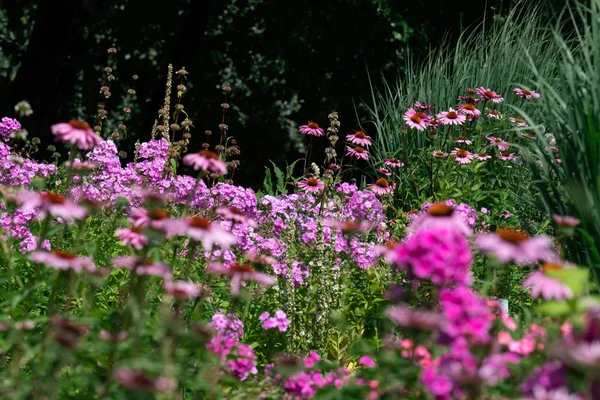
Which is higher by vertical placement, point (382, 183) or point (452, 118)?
point (452, 118)

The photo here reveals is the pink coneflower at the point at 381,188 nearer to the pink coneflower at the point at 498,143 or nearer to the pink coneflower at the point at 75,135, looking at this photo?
the pink coneflower at the point at 498,143

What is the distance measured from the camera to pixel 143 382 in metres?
1.64

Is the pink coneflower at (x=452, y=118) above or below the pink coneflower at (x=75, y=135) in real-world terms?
below

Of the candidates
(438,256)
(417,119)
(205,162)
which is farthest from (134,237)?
(417,119)

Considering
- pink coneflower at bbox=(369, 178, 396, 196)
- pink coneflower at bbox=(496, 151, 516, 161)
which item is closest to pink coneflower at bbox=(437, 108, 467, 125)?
pink coneflower at bbox=(496, 151, 516, 161)

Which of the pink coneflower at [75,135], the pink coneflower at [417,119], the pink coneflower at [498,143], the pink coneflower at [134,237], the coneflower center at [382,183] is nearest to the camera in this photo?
the pink coneflower at [134,237]

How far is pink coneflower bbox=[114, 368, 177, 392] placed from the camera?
5.23ft

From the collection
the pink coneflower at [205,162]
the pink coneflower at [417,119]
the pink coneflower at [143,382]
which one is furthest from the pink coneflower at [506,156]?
the pink coneflower at [143,382]

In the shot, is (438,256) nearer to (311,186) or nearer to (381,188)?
(311,186)

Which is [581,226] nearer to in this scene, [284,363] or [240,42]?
[284,363]

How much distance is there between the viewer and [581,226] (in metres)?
3.23

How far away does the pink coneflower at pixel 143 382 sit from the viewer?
1.59 meters

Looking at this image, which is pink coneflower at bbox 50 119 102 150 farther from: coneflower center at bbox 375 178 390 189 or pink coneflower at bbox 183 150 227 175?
coneflower center at bbox 375 178 390 189

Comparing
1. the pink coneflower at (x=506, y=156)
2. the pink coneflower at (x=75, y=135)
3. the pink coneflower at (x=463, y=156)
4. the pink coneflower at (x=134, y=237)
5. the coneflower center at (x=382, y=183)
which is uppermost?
the pink coneflower at (x=75, y=135)
